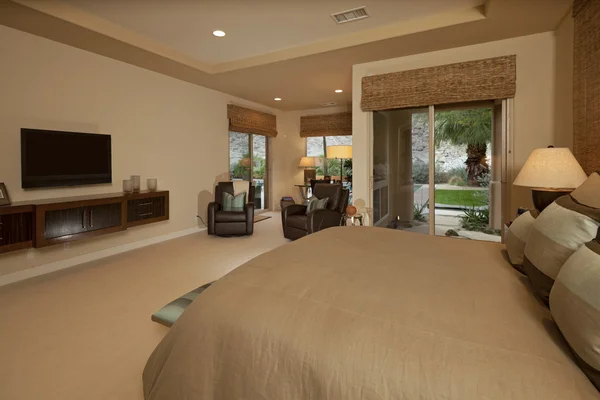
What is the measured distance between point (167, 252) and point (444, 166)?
3.87 meters

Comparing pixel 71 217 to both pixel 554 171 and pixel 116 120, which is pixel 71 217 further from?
pixel 554 171

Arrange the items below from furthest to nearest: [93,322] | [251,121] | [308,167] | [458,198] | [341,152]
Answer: [308,167]
[251,121]
[341,152]
[458,198]
[93,322]

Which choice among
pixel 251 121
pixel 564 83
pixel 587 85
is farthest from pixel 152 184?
pixel 564 83

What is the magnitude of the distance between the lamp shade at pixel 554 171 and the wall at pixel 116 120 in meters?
4.73

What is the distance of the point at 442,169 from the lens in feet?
14.5

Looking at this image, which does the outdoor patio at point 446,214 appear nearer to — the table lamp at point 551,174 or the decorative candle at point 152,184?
the table lamp at point 551,174

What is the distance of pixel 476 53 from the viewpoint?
3.99m

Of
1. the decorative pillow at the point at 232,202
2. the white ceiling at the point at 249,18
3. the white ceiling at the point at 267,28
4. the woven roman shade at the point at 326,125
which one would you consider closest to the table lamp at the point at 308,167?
the woven roman shade at the point at 326,125

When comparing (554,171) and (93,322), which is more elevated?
(554,171)

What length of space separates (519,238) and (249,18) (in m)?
3.27

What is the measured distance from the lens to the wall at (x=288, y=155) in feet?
26.9

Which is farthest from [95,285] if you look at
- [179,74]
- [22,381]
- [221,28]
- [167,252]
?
[179,74]

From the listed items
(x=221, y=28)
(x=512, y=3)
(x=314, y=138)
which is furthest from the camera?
(x=314, y=138)

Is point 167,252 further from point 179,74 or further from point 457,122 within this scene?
point 457,122
